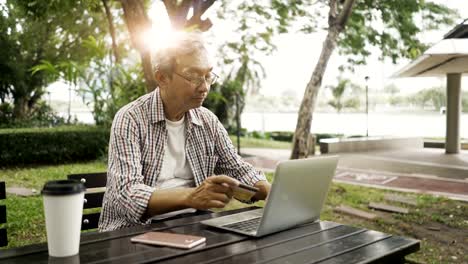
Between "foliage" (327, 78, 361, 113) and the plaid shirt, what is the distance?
9.52 m

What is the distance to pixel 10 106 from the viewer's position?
5.59m

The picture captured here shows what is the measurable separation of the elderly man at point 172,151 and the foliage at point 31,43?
3438 mm

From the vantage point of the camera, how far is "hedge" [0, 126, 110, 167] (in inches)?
210

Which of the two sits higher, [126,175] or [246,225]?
[126,175]

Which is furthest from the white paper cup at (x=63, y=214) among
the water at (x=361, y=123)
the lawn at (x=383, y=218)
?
the water at (x=361, y=123)

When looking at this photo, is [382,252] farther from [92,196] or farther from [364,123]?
[364,123]

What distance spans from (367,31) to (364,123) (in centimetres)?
399

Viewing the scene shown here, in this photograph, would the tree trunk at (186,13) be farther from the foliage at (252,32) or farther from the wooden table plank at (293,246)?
the wooden table plank at (293,246)

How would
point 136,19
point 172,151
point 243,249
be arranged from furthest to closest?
point 136,19 → point 172,151 → point 243,249

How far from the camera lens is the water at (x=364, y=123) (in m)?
7.46

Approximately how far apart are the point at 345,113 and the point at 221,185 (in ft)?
36.4

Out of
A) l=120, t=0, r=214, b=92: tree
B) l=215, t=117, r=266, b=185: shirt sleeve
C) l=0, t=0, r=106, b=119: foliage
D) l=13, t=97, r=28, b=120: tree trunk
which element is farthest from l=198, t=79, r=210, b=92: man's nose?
l=13, t=97, r=28, b=120: tree trunk

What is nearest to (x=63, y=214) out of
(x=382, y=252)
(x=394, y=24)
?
(x=382, y=252)

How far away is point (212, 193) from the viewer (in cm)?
142
